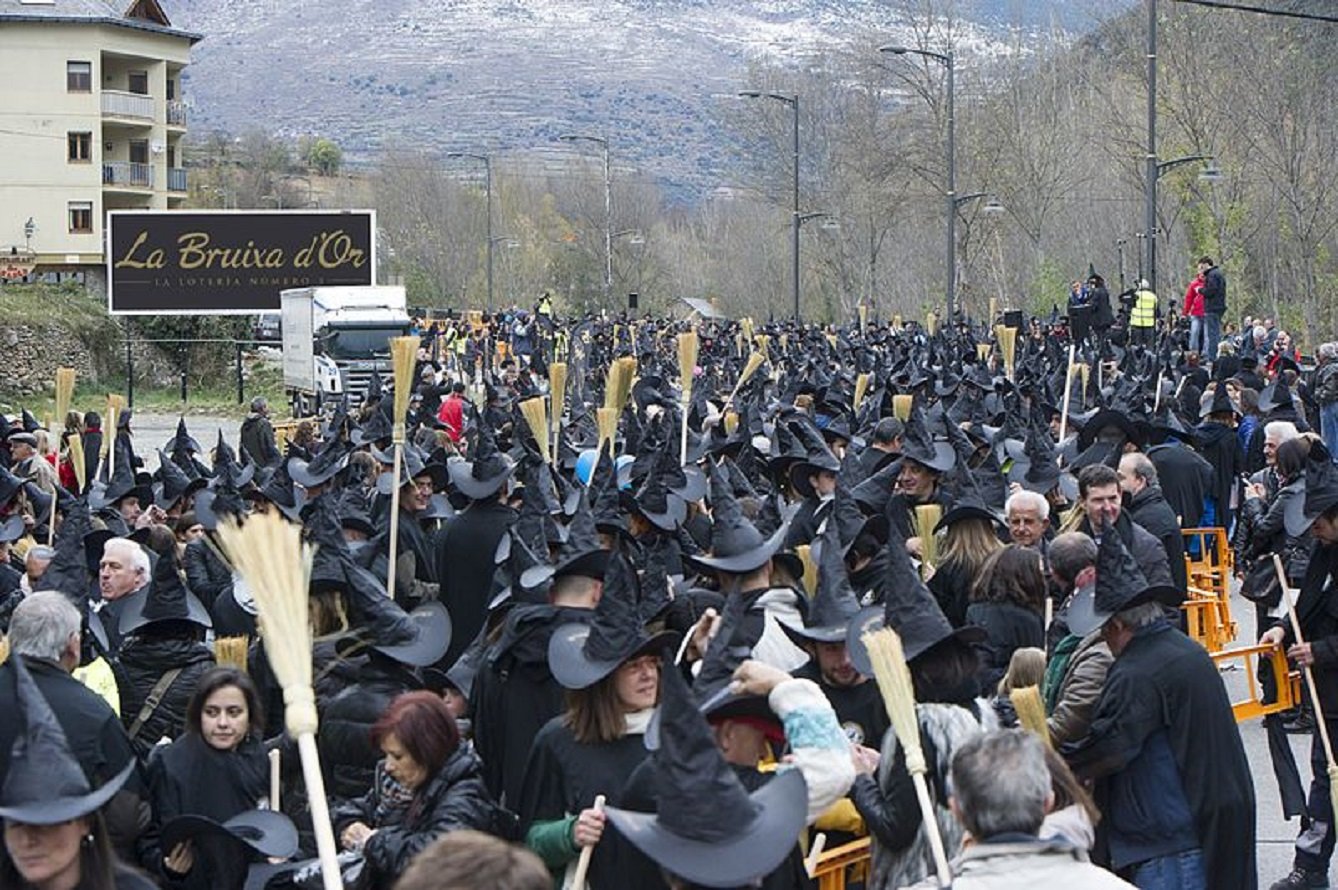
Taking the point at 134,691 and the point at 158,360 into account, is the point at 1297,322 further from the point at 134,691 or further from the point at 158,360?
the point at 134,691

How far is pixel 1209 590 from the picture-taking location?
15.2 metres

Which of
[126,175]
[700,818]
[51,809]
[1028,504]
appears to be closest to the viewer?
[700,818]

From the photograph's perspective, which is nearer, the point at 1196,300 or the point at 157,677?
the point at 157,677

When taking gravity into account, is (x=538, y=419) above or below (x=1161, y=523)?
above

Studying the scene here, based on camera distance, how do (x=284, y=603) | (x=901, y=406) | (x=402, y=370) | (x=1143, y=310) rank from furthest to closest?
(x=1143, y=310) < (x=901, y=406) < (x=402, y=370) < (x=284, y=603)

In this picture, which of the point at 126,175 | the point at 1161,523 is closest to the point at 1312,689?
the point at 1161,523

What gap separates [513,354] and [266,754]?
142 feet

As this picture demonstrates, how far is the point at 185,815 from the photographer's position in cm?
678

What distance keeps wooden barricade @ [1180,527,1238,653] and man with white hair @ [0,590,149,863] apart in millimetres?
7887

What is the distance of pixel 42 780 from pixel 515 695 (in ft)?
8.82

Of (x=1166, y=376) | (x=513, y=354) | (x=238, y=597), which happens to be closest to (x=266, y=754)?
(x=238, y=597)

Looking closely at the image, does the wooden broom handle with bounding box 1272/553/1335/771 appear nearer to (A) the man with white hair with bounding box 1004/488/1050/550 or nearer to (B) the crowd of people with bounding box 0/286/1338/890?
(B) the crowd of people with bounding box 0/286/1338/890

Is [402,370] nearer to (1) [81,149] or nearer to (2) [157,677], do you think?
(2) [157,677]

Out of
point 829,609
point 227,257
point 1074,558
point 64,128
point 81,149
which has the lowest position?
point 829,609
